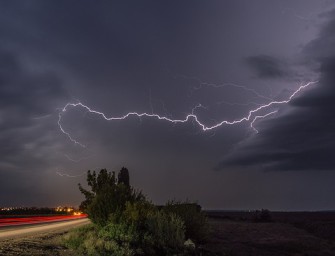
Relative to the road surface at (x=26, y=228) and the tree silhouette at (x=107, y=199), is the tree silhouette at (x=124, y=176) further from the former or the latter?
the tree silhouette at (x=107, y=199)

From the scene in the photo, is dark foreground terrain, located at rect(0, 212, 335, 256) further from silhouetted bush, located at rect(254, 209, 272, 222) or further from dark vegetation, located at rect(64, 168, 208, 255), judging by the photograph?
silhouetted bush, located at rect(254, 209, 272, 222)

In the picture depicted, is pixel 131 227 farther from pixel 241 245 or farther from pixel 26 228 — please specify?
pixel 26 228

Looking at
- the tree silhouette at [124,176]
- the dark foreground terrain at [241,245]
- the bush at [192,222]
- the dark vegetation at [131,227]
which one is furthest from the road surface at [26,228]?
the bush at [192,222]

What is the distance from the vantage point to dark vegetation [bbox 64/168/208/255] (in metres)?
18.1

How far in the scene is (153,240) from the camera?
19.4 metres

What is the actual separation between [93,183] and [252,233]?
12091mm

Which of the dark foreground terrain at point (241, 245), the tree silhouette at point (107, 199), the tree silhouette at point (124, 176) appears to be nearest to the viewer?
the dark foreground terrain at point (241, 245)

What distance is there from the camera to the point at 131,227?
20.7m

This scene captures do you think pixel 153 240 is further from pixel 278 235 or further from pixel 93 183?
pixel 278 235

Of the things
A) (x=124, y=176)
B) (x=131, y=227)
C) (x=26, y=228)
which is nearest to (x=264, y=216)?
(x=124, y=176)

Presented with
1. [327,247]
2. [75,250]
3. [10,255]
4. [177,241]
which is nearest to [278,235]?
[327,247]

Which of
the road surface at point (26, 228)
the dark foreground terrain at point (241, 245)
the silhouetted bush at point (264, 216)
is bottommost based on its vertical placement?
the dark foreground terrain at point (241, 245)

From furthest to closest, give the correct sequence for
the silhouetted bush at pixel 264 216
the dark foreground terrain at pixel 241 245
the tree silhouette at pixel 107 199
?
the silhouetted bush at pixel 264 216, the tree silhouette at pixel 107 199, the dark foreground terrain at pixel 241 245

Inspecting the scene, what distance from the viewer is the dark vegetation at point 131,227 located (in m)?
18.1
